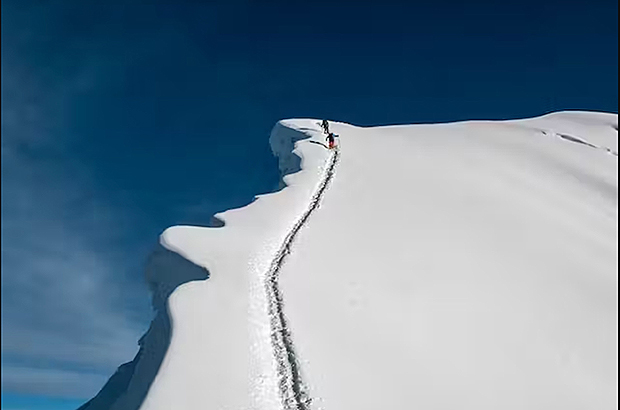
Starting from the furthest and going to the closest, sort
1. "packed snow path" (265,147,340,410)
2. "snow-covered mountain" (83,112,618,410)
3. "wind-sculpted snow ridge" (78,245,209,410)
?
1. "wind-sculpted snow ridge" (78,245,209,410)
2. "snow-covered mountain" (83,112,618,410)
3. "packed snow path" (265,147,340,410)

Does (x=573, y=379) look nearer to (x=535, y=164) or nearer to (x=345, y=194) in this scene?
(x=345, y=194)

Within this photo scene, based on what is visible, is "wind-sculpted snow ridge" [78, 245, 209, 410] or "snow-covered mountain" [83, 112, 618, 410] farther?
"wind-sculpted snow ridge" [78, 245, 209, 410]

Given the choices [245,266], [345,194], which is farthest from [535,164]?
[245,266]

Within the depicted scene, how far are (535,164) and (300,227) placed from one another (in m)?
10.8

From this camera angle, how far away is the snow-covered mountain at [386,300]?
254 inches

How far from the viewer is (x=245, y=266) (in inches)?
352

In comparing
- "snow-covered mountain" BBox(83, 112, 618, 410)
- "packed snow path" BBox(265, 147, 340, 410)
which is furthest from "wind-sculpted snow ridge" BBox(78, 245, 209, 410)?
"packed snow path" BBox(265, 147, 340, 410)

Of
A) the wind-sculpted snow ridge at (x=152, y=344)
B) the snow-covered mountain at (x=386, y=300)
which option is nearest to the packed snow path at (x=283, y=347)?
the snow-covered mountain at (x=386, y=300)

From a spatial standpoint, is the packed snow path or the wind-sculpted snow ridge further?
Answer: the wind-sculpted snow ridge

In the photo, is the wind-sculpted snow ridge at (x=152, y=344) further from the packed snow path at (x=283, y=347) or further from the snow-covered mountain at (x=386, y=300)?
the packed snow path at (x=283, y=347)

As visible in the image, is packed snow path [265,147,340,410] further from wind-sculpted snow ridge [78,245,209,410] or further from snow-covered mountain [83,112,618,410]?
wind-sculpted snow ridge [78,245,209,410]

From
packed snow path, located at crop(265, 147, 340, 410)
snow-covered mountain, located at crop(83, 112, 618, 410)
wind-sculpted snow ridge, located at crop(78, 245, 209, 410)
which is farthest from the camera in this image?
wind-sculpted snow ridge, located at crop(78, 245, 209, 410)

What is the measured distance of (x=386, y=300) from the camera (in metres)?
8.77

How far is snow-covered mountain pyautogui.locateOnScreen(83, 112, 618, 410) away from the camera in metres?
6.45
